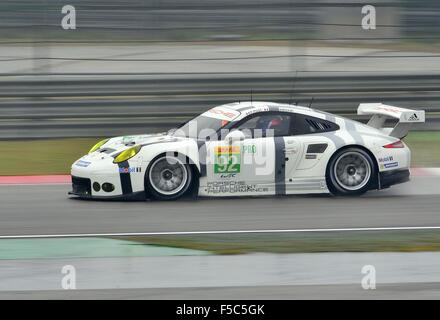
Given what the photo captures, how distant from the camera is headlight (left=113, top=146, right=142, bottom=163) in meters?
11.9

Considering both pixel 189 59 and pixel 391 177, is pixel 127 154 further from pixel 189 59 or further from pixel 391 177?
pixel 189 59

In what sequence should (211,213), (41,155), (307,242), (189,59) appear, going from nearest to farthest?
1. (307,242)
2. (211,213)
3. (41,155)
4. (189,59)

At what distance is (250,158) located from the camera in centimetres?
1214

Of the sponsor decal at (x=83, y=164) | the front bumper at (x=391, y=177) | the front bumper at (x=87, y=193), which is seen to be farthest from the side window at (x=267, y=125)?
the sponsor decal at (x=83, y=164)

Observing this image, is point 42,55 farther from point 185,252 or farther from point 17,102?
point 185,252

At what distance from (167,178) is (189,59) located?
682cm

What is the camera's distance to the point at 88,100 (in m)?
17.0

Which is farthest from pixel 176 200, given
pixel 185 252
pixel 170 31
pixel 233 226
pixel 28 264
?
pixel 170 31

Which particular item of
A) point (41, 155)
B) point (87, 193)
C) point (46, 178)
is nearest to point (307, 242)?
point (87, 193)

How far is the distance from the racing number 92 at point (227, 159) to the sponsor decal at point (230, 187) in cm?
16

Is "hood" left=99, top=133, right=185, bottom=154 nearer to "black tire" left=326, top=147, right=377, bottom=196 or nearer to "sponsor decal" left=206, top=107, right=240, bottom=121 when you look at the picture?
"sponsor decal" left=206, top=107, right=240, bottom=121

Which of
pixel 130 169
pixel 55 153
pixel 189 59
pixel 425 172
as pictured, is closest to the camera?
pixel 130 169

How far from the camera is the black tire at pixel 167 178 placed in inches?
472

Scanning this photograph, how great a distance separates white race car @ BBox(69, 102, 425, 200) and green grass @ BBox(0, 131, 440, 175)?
2.59 meters
